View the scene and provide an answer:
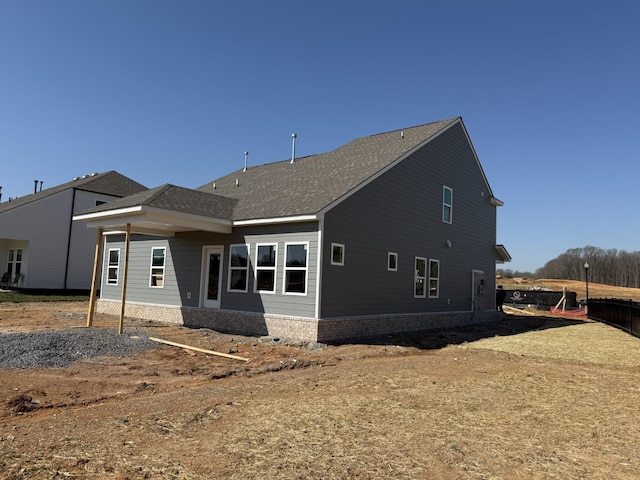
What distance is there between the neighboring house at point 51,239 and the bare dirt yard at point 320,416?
2141 centimetres

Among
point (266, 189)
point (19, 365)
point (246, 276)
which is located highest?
point (266, 189)

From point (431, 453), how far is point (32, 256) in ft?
104

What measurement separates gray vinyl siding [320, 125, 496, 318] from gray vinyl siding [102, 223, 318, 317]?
0.59 metres

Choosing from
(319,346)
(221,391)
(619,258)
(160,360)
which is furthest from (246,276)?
(619,258)

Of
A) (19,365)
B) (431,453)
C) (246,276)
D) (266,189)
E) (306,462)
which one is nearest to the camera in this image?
(306,462)

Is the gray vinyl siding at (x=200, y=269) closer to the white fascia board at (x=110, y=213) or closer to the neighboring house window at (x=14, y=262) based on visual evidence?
the white fascia board at (x=110, y=213)

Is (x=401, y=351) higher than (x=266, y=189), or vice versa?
(x=266, y=189)

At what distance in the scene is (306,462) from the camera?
4410 mm

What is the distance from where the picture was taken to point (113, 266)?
67.3 ft

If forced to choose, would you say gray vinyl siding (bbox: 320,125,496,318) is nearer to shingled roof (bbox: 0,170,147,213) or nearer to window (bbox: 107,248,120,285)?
window (bbox: 107,248,120,285)

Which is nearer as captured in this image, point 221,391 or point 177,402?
point 177,402

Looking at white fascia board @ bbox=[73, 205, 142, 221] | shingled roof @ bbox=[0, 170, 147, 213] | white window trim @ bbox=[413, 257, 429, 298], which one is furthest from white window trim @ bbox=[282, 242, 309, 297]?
shingled roof @ bbox=[0, 170, 147, 213]

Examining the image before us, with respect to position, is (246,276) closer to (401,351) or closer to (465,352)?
(401,351)

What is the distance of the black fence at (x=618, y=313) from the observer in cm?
1659
